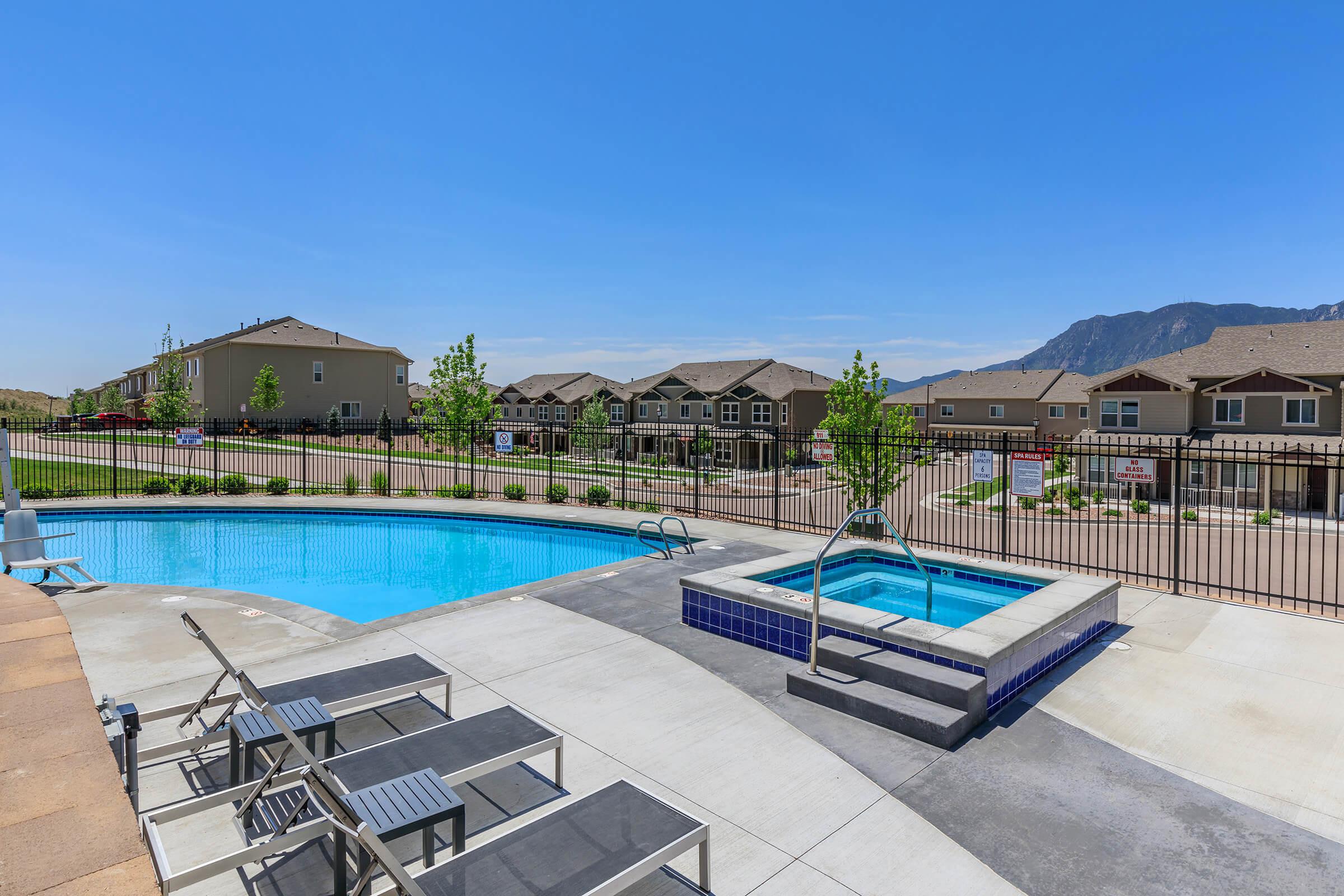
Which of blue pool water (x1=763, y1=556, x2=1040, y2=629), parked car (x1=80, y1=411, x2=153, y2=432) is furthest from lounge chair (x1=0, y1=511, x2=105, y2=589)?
parked car (x1=80, y1=411, x2=153, y2=432)

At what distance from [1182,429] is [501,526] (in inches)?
1458

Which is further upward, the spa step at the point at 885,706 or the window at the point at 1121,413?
the window at the point at 1121,413

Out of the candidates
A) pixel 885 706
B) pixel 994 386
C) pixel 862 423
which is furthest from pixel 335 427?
pixel 994 386

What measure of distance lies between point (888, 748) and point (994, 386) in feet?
204

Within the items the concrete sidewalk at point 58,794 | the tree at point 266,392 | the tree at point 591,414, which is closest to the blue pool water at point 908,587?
the concrete sidewalk at point 58,794

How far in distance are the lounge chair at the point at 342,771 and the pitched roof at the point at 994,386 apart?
56895 millimetres

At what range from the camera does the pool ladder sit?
12508mm

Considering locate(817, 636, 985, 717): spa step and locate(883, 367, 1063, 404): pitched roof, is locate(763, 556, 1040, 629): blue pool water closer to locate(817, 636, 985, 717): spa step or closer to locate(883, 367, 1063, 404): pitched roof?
locate(817, 636, 985, 717): spa step

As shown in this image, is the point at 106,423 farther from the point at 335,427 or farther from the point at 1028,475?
the point at 1028,475

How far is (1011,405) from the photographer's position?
5897cm

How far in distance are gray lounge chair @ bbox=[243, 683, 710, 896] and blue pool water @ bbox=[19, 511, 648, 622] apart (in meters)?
8.28

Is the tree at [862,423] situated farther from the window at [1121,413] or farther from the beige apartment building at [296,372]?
the beige apartment building at [296,372]

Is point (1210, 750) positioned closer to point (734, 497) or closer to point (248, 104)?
point (248, 104)

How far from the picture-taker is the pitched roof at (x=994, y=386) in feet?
193
